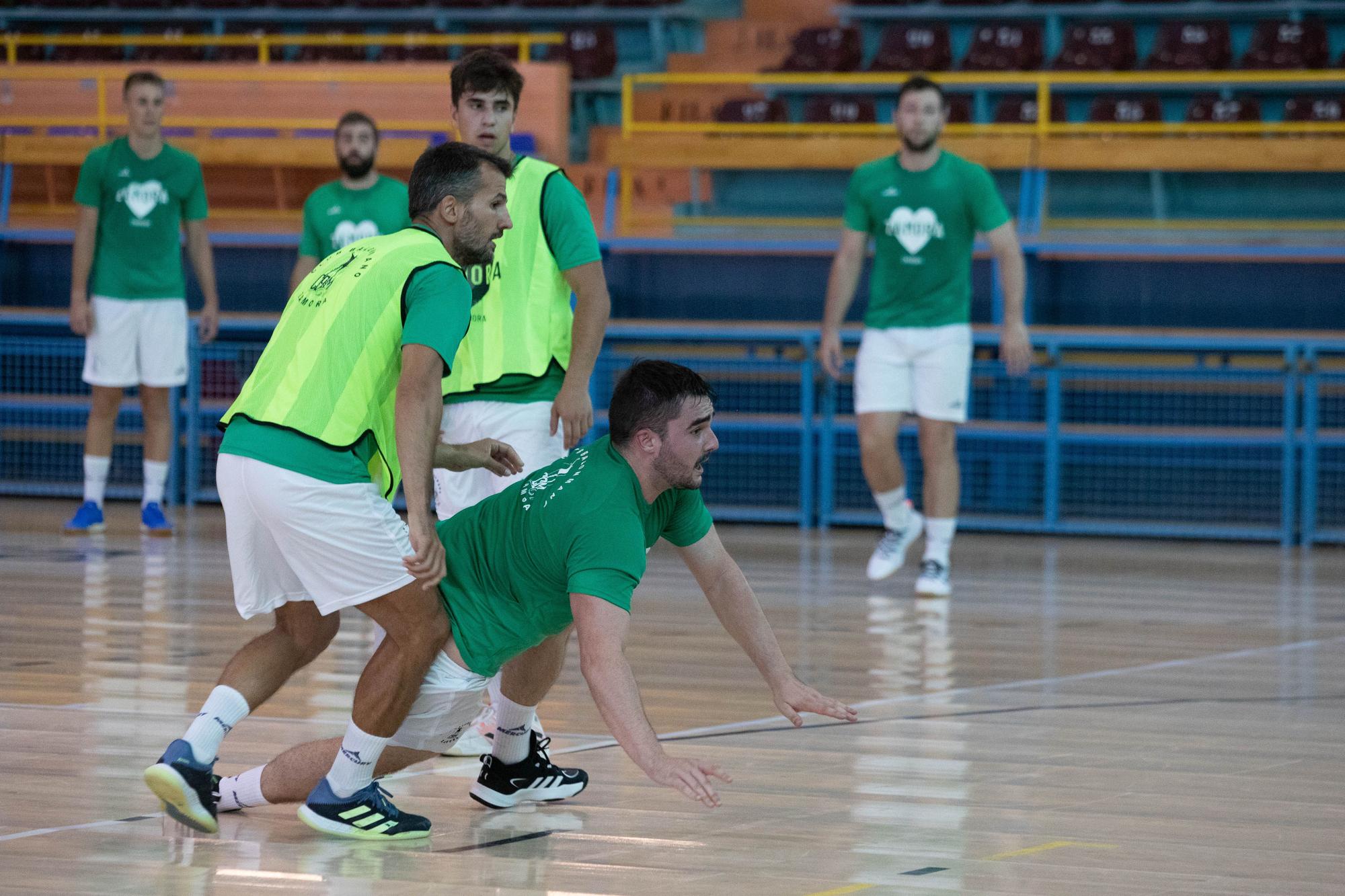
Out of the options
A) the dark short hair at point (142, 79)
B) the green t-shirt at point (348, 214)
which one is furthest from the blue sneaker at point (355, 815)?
the dark short hair at point (142, 79)

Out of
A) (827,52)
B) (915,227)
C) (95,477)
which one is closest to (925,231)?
(915,227)

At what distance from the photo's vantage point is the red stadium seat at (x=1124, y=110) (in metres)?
13.6

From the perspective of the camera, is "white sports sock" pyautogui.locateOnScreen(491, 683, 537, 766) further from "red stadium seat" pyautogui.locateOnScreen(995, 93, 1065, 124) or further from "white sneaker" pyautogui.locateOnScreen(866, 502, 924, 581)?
"red stadium seat" pyautogui.locateOnScreen(995, 93, 1065, 124)

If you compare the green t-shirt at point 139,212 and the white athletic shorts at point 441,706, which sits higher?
the green t-shirt at point 139,212

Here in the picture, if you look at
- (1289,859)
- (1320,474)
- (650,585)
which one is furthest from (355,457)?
(1320,474)

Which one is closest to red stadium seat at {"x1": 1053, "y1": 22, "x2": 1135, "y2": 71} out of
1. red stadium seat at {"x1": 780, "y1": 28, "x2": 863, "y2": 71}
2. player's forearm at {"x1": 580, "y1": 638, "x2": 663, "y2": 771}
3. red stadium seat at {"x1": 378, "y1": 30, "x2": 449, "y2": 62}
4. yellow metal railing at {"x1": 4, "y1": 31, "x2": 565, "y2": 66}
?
red stadium seat at {"x1": 780, "y1": 28, "x2": 863, "y2": 71}

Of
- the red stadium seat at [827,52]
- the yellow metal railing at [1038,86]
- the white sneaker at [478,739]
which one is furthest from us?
the red stadium seat at [827,52]

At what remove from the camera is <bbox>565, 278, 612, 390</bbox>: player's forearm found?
202 inches

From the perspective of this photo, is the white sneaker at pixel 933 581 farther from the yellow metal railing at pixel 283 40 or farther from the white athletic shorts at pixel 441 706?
the yellow metal railing at pixel 283 40

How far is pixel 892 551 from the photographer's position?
9047 mm

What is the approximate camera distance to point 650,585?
29.3 feet

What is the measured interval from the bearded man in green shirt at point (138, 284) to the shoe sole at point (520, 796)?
626 cm

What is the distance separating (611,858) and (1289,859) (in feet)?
4.36

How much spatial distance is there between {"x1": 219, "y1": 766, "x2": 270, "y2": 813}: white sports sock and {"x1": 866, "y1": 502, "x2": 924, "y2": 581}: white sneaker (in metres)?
5.16
